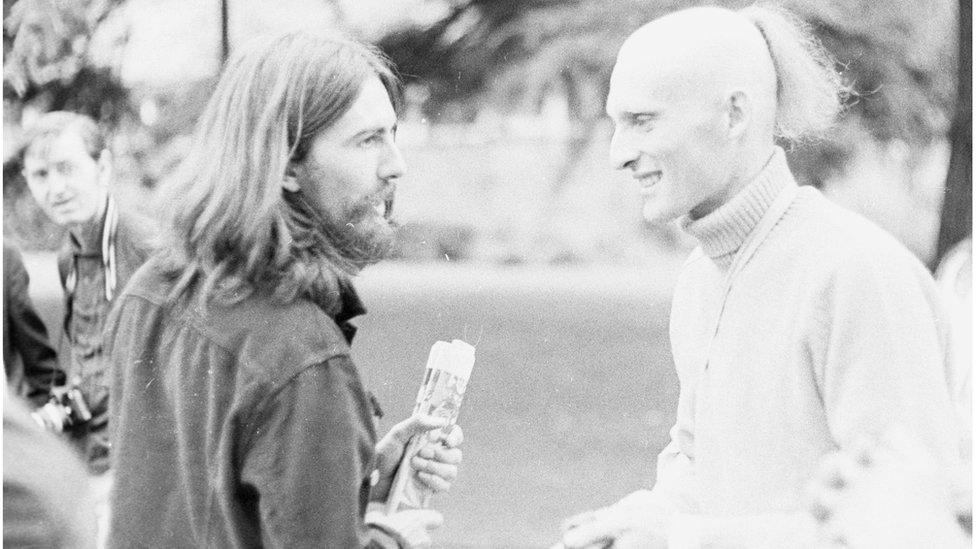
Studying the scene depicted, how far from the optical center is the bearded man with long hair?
85.4 inches

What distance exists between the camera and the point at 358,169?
2488mm

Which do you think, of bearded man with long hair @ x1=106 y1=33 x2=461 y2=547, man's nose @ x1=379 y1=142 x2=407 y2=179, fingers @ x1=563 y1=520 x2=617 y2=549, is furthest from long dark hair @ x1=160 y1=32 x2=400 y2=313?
fingers @ x1=563 y1=520 x2=617 y2=549

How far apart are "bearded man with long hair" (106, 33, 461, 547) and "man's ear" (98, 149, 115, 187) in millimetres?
996

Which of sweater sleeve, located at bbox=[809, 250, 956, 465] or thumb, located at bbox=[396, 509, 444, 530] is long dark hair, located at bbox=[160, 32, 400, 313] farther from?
sweater sleeve, located at bbox=[809, 250, 956, 465]

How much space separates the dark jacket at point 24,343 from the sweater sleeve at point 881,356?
2.01 meters

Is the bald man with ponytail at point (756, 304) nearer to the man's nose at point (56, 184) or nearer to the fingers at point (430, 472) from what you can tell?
the fingers at point (430, 472)

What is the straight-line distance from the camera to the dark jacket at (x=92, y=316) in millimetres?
3355

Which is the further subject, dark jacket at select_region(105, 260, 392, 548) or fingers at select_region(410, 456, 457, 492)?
fingers at select_region(410, 456, 457, 492)

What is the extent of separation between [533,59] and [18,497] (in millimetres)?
2108

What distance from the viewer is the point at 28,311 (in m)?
3.50

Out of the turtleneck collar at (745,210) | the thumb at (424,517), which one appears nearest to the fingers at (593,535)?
the thumb at (424,517)

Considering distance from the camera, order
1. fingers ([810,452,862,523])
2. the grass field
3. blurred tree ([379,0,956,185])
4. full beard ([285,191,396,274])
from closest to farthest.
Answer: fingers ([810,452,862,523])
full beard ([285,191,396,274])
blurred tree ([379,0,956,185])
the grass field

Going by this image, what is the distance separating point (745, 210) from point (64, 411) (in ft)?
6.06

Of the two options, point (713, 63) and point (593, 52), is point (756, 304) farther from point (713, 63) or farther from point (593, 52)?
point (593, 52)
